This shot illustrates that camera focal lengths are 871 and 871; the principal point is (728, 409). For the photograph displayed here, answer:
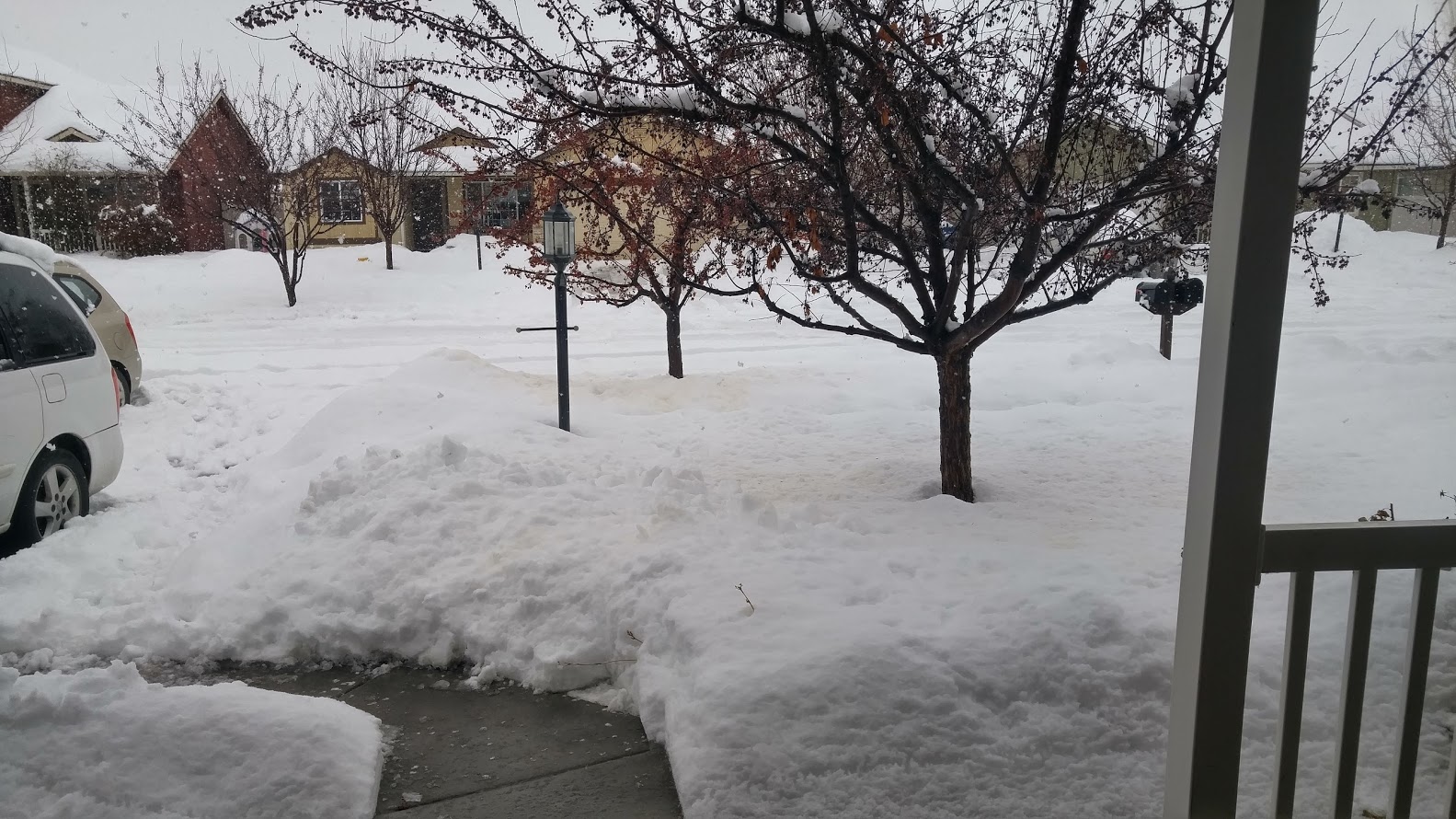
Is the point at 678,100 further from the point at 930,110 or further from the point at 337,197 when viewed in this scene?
the point at 337,197

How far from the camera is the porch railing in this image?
173 cm

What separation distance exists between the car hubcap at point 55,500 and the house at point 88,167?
1.56 m

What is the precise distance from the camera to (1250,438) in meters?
1.62

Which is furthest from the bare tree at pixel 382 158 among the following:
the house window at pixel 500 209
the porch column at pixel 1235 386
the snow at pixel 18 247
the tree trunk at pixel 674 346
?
the porch column at pixel 1235 386

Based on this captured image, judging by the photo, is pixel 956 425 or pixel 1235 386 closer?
pixel 1235 386

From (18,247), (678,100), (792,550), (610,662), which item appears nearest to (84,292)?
(18,247)

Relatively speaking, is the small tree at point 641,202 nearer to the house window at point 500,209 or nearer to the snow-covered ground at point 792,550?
the house window at point 500,209

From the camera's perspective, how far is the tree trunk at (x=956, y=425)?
468 cm

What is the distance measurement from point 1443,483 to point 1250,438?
3355 millimetres

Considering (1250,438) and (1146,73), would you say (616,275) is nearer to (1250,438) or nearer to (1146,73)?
(1146,73)

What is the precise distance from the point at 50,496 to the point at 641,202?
4.77 meters

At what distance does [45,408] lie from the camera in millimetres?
4320

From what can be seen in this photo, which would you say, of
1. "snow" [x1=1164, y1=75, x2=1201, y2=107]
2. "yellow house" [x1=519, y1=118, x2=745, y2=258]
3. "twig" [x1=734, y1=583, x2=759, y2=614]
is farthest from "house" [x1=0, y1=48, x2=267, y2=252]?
"snow" [x1=1164, y1=75, x2=1201, y2=107]

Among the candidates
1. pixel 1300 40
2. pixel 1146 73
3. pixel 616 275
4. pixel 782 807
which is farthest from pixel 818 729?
pixel 616 275
